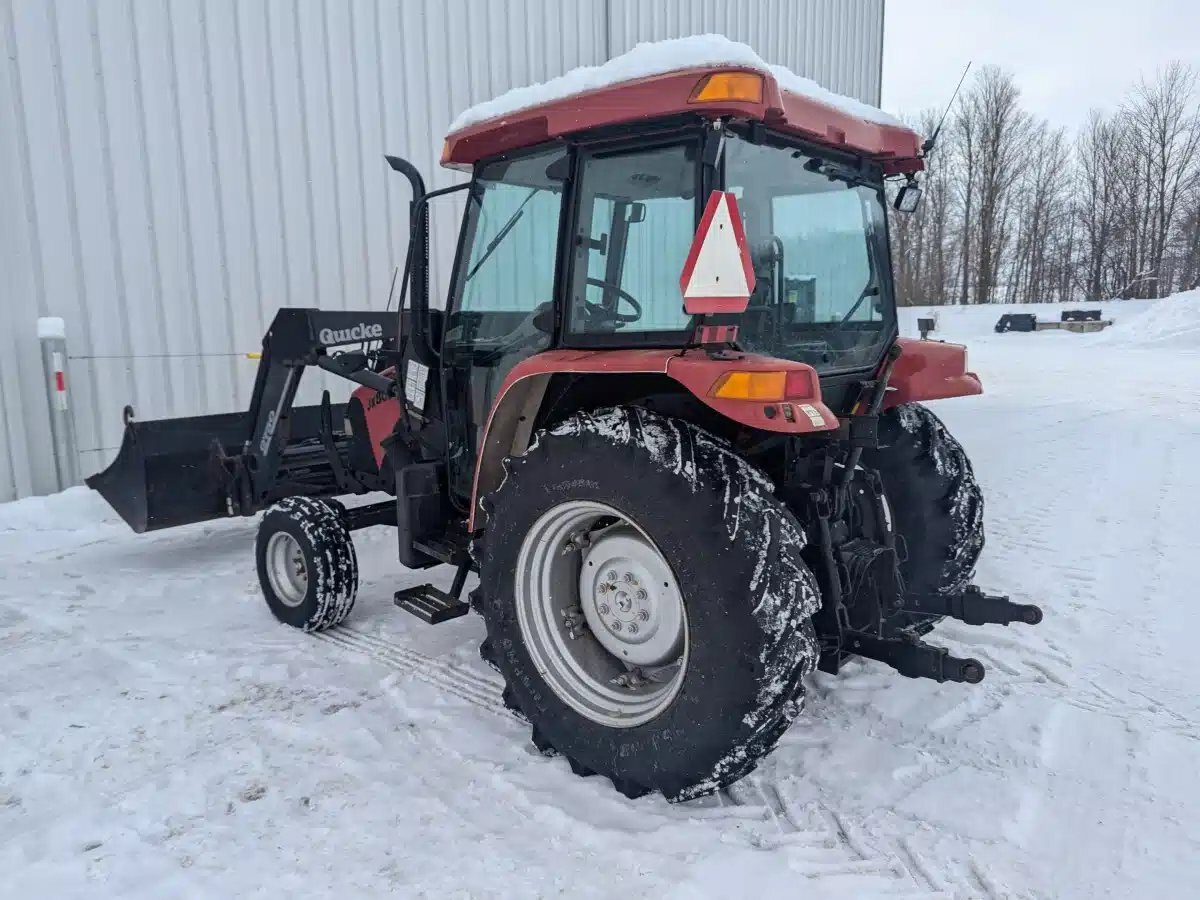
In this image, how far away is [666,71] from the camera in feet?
7.98

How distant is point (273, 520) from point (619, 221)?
239cm

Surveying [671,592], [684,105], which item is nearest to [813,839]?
[671,592]

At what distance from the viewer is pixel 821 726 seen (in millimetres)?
2965

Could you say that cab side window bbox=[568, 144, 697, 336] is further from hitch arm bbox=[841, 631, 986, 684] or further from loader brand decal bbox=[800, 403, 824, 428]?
hitch arm bbox=[841, 631, 986, 684]

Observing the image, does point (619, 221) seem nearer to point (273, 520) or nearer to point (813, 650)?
point (813, 650)

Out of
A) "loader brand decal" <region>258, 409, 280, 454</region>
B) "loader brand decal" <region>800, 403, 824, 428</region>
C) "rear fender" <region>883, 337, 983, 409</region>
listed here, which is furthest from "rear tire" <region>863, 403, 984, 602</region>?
"loader brand decal" <region>258, 409, 280, 454</region>

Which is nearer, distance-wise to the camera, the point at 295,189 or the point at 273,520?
the point at 273,520

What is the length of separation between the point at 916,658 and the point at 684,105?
181cm

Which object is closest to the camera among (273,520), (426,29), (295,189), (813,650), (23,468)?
(813,650)

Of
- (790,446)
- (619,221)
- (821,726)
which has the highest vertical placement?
(619,221)

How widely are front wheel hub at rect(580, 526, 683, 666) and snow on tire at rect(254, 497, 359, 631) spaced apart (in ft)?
5.10

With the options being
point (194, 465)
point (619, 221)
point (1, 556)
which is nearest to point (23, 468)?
point (1, 556)

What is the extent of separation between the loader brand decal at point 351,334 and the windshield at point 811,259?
252 cm

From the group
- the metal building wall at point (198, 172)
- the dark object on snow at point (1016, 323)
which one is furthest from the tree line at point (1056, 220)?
the metal building wall at point (198, 172)
